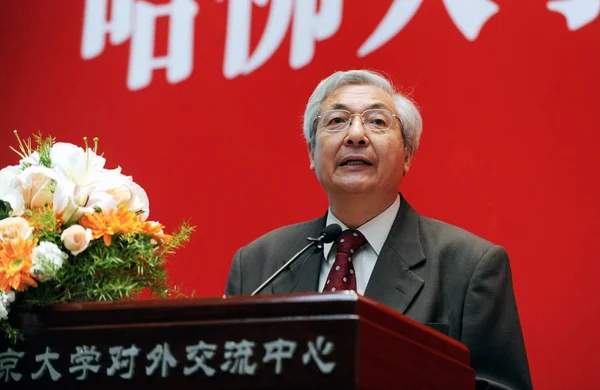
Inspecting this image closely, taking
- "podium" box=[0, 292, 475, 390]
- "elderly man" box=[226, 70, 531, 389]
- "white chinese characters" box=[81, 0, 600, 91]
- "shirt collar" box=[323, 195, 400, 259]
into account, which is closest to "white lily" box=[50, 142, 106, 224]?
"podium" box=[0, 292, 475, 390]

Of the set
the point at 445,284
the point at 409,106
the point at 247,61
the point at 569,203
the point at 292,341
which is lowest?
the point at 292,341

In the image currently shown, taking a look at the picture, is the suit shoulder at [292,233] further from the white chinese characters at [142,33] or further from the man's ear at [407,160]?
the white chinese characters at [142,33]

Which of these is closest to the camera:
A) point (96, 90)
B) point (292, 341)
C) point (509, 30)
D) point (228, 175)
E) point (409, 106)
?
point (292, 341)

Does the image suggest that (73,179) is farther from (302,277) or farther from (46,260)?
(302,277)

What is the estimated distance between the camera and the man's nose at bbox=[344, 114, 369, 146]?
2314 mm

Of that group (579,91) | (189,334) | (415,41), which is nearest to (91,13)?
(415,41)

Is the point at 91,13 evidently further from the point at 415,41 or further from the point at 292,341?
the point at 292,341

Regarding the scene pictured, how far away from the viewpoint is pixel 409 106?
243 cm

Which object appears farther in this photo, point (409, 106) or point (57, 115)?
point (57, 115)

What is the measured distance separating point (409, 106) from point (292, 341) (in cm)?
125

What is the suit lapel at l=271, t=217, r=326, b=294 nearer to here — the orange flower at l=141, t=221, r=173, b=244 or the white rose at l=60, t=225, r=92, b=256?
the orange flower at l=141, t=221, r=173, b=244

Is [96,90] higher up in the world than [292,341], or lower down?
higher up

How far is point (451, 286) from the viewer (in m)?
2.10

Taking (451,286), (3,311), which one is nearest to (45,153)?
(3,311)
